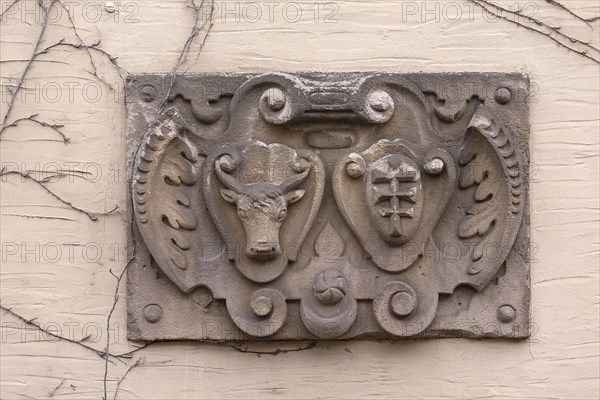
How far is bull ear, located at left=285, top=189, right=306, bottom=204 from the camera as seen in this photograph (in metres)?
3.97

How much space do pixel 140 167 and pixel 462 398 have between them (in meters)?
1.12

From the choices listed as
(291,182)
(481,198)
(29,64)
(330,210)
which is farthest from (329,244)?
(29,64)

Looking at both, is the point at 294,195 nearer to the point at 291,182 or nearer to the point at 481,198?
the point at 291,182

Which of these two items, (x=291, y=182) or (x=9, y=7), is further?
(x=9, y=7)

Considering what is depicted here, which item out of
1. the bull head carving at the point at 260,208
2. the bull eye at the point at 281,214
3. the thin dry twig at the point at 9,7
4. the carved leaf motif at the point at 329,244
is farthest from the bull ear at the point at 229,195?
the thin dry twig at the point at 9,7

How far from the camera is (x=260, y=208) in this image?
3936 mm

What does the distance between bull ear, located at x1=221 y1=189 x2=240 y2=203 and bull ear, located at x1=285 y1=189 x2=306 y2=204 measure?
0.14 metres

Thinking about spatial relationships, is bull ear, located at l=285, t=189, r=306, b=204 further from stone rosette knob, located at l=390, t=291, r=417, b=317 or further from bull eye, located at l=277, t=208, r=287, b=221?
stone rosette knob, located at l=390, t=291, r=417, b=317

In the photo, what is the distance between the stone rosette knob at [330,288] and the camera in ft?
12.9

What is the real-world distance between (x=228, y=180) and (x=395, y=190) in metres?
0.47

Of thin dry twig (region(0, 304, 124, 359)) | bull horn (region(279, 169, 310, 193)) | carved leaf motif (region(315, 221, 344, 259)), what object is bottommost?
thin dry twig (region(0, 304, 124, 359))

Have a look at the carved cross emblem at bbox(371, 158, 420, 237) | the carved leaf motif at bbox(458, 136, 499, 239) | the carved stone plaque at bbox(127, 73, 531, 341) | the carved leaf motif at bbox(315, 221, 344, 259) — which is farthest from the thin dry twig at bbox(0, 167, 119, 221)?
the carved leaf motif at bbox(458, 136, 499, 239)

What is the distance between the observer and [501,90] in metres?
4.04

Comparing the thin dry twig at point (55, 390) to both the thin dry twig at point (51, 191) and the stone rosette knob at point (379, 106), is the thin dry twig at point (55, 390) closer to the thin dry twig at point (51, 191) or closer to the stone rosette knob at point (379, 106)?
the thin dry twig at point (51, 191)
